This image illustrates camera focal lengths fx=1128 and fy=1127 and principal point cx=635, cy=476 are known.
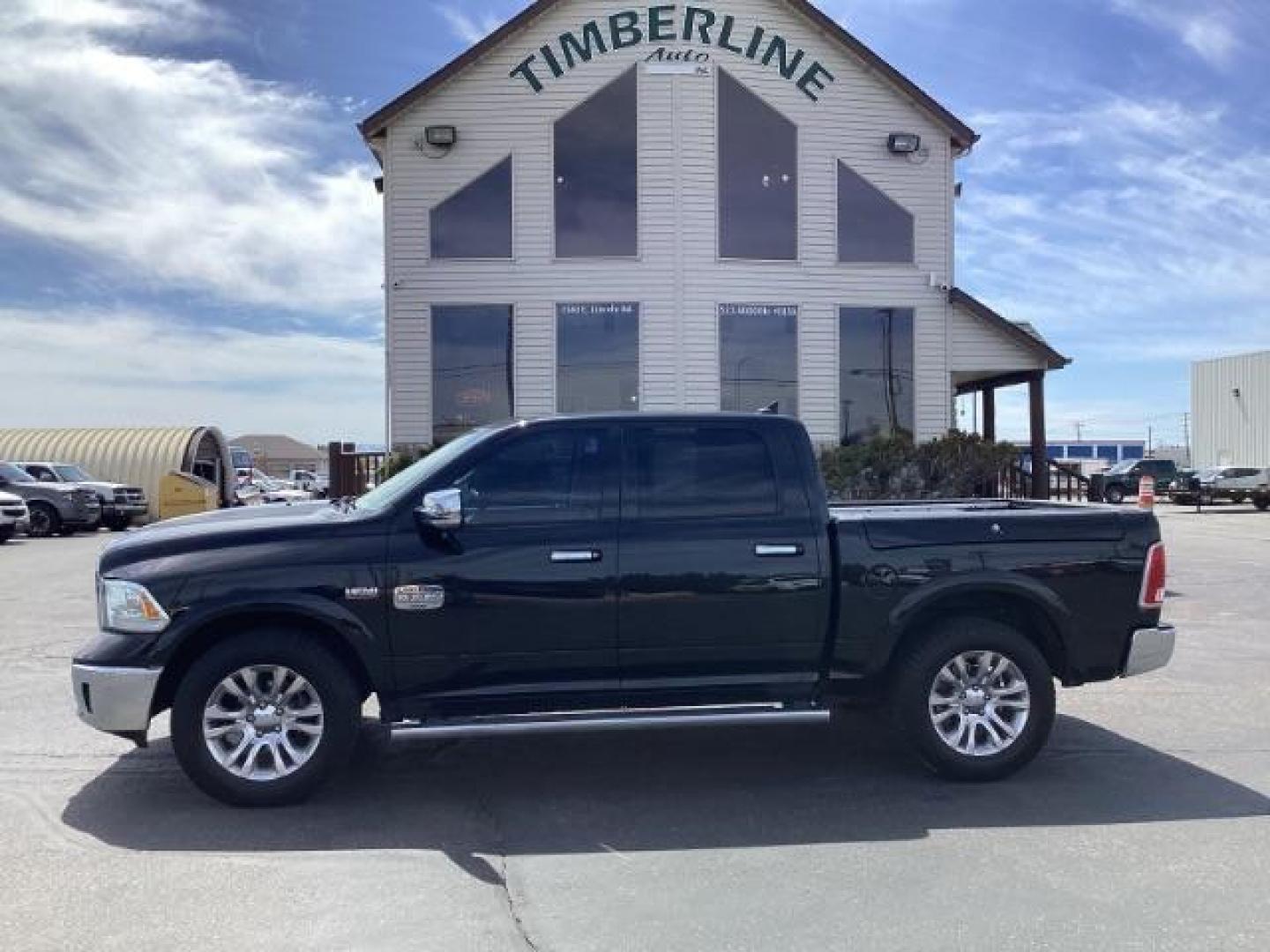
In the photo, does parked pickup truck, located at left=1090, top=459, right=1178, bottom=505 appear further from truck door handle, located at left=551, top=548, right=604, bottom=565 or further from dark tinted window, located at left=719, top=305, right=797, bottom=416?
truck door handle, located at left=551, top=548, right=604, bottom=565

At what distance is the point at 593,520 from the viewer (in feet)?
18.7

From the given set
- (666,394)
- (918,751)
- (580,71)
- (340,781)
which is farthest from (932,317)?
(340,781)

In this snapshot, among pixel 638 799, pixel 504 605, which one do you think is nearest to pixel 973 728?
pixel 638 799

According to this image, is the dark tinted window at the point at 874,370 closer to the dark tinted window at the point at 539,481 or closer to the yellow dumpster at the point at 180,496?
the dark tinted window at the point at 539,481

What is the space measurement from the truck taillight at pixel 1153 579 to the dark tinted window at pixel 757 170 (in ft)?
38.2

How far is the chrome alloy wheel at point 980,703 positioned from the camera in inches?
231

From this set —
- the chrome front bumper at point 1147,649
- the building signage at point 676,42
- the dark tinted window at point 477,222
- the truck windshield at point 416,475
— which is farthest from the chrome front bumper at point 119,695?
the building signage at point 676,42

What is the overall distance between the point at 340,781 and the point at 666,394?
11388 millimetres

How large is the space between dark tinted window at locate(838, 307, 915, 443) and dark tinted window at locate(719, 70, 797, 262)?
1516 millimetres

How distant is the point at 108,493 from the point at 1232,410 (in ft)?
144

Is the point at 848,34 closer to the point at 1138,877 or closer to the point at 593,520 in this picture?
the point at 593,520

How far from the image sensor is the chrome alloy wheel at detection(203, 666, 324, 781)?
5.40m

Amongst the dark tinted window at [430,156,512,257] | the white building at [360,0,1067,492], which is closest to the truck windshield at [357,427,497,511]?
the white building at [360,0,1067,492]

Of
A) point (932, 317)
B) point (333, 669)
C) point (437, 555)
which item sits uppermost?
point (932, 317)
